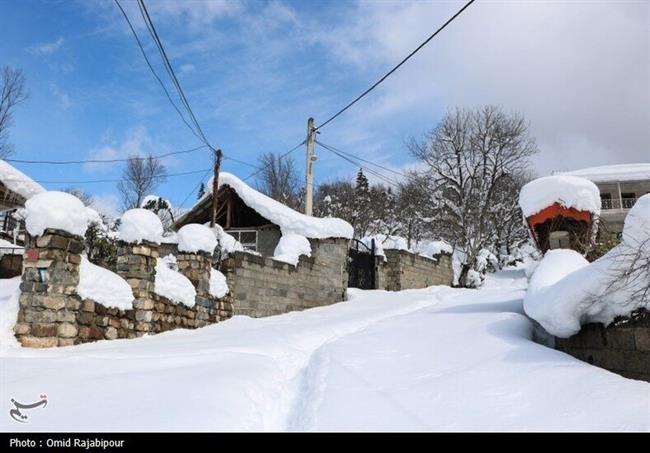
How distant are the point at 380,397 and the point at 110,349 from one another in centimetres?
384

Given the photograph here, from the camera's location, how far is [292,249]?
12898 millimetres

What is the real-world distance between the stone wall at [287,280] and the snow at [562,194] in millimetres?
6314

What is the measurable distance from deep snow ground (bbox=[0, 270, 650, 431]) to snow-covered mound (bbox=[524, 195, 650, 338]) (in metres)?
0.39

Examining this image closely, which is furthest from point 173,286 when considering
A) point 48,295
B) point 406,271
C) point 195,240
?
point 406,271

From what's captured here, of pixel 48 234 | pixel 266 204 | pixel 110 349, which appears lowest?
pixel 110 349

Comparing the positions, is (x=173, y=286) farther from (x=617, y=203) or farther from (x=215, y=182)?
(x=617, y=203)

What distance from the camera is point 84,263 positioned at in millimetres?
6488

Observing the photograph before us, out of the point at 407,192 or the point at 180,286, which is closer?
the point at 180,286

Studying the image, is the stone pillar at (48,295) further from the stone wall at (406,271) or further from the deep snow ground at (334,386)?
the stone wall at (406,271)

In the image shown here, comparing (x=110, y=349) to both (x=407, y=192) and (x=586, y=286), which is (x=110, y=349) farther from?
(x=407, y=192)

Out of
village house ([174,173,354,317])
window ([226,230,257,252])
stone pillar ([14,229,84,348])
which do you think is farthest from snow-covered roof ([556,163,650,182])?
stone pillar ([14,229,84,348])

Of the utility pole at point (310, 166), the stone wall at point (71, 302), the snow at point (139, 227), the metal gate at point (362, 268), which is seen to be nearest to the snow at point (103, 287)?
the stone wall at point (71, 302)
